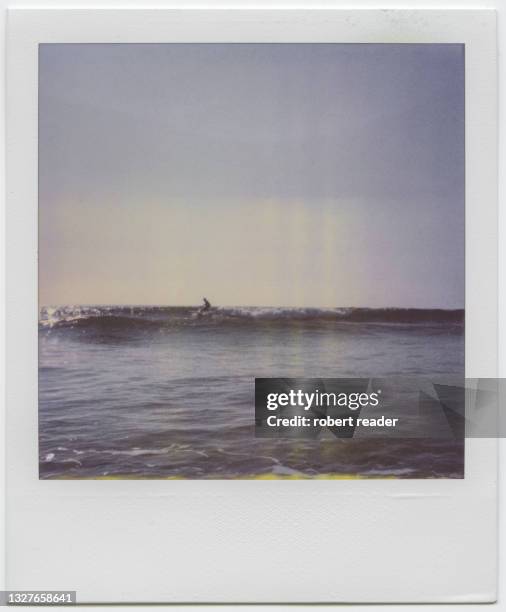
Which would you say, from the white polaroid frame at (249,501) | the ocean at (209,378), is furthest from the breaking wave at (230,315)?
the white polaroid frame at (249,501)

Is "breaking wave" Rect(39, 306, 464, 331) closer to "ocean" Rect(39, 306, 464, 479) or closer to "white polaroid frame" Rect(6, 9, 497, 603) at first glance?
"ocean" Rect(39, 306, 464, 479)

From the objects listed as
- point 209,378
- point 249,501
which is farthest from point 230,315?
point 249,501

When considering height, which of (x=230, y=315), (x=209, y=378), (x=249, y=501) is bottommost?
(x=249, y=501)

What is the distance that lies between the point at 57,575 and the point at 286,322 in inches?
29.4

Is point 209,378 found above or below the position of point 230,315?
below

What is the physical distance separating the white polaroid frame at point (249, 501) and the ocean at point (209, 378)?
4 centimetres

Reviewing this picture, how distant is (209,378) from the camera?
127 cm

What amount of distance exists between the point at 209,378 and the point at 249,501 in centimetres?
28

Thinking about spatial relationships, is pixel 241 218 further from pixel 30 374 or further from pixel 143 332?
pixel 30 374

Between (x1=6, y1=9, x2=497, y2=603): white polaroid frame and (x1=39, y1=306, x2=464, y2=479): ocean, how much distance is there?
4 cm

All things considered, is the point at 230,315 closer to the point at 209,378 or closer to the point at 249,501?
the point at 209,378

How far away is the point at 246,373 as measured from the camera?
1.28 metres

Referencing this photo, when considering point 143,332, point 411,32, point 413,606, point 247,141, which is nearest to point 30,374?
point 143,332

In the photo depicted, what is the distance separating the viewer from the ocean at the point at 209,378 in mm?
1271
